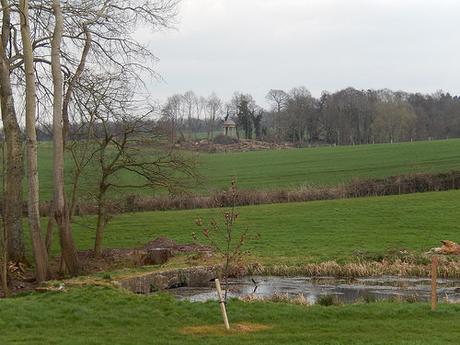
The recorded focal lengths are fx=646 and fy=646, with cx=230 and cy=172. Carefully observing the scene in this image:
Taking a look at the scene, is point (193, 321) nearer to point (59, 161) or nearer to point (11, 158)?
point (59, 161)

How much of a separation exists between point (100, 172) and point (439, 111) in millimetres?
105920

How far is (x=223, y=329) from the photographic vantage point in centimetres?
1152

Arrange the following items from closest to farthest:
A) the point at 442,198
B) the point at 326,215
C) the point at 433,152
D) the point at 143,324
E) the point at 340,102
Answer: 1. the point at 143,324
2. the point at 326,215
3. the point at 442,198
4. the point at 433,152
5. the point at 340,102

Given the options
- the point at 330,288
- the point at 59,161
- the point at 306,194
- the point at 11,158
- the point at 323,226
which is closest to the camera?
the point at 59,161

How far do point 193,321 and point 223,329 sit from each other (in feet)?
3.17

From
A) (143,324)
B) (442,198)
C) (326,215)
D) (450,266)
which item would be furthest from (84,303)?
(442,198)

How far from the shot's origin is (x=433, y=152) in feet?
237

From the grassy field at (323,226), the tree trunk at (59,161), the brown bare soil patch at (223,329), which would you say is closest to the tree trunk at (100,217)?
the grassy field at (323,226)

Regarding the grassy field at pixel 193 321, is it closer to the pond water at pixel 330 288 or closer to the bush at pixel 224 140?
the pond water at pixel 330 288

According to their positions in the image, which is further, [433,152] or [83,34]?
[433,152]

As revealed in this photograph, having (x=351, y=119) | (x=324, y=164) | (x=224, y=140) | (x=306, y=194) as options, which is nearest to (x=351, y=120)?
(x=351, y=119)

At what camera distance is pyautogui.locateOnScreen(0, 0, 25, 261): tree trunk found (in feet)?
69.5

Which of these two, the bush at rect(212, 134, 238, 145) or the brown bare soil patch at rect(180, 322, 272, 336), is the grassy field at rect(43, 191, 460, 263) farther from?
the bush at rect(212, 134, 238, 145)

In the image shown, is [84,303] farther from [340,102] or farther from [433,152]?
Answer: [340,102]
